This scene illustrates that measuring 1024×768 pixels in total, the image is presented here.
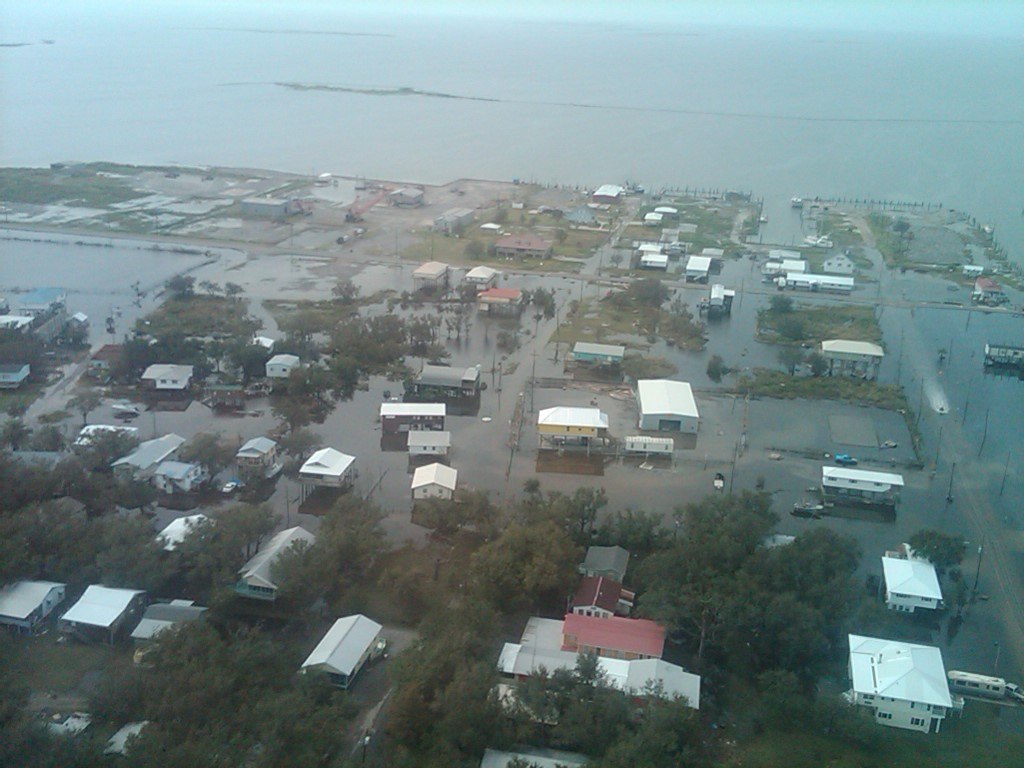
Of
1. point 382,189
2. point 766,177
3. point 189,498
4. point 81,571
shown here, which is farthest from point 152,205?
point 766,177

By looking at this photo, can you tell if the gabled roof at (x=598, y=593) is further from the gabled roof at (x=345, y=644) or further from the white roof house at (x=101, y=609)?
the white roof house at (x=101, y=609)

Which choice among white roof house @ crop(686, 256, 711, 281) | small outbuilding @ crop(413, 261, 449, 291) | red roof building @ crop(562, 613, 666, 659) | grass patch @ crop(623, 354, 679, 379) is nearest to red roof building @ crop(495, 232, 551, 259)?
small outbuilding @ crop(413, 261, 449, 291)

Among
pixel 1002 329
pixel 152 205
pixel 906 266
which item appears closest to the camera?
pixel 1002 329

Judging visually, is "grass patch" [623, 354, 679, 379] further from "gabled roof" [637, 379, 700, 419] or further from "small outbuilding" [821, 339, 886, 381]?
"small outbuilding" [821, 339, 886, 381]

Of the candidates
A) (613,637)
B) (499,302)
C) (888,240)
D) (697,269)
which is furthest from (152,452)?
(888,240)

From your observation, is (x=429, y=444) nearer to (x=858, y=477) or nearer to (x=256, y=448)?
(x=256, y=448)

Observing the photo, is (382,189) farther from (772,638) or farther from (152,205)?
(772,638)
